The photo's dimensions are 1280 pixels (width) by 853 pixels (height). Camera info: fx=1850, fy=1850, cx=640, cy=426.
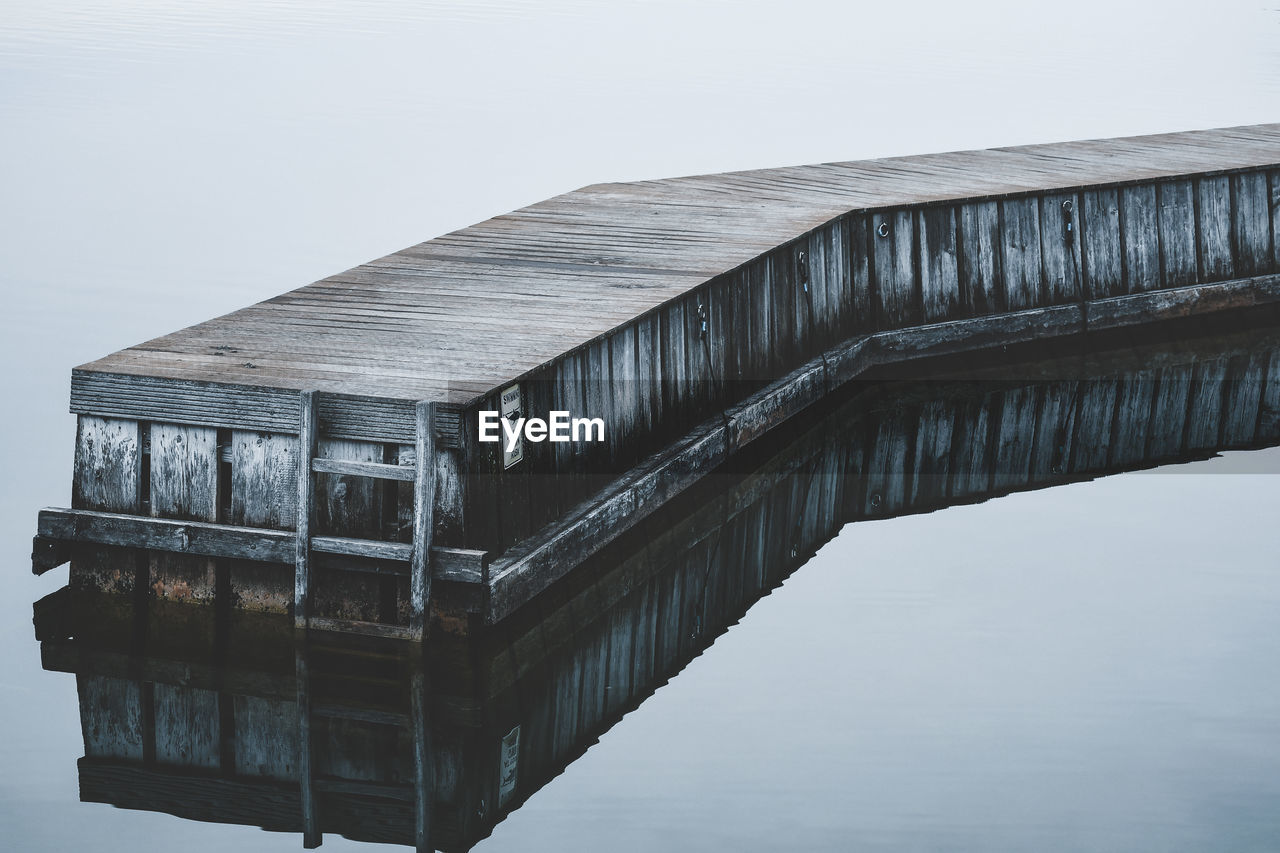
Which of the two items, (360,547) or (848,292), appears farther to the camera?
(848,292)

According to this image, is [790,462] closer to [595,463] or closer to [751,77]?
[595,463]

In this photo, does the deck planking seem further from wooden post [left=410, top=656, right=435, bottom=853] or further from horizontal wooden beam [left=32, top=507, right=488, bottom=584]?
wooden post [left=410, top=656, right=435, bottom=853]

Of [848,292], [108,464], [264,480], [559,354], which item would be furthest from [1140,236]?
[108,464]

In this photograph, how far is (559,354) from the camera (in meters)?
9.35

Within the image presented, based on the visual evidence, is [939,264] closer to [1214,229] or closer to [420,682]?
[1214,229]

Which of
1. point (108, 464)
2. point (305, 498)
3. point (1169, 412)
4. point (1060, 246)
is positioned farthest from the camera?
point (1060, 246)

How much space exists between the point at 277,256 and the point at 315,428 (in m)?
11.5

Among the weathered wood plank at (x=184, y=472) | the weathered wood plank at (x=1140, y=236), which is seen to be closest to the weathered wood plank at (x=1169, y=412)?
the weathered wood plank at (x=1140, y=236)

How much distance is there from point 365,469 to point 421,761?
4.38ft

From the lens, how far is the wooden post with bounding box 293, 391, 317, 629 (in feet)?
27.5

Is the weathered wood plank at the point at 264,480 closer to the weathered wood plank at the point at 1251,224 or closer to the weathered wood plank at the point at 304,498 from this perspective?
the weathered wood plank at the point at 304,498

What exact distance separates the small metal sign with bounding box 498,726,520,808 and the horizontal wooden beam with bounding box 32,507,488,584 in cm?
72

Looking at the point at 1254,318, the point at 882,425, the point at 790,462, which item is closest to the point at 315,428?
the point at 790,462

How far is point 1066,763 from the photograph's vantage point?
8117 millimetres
